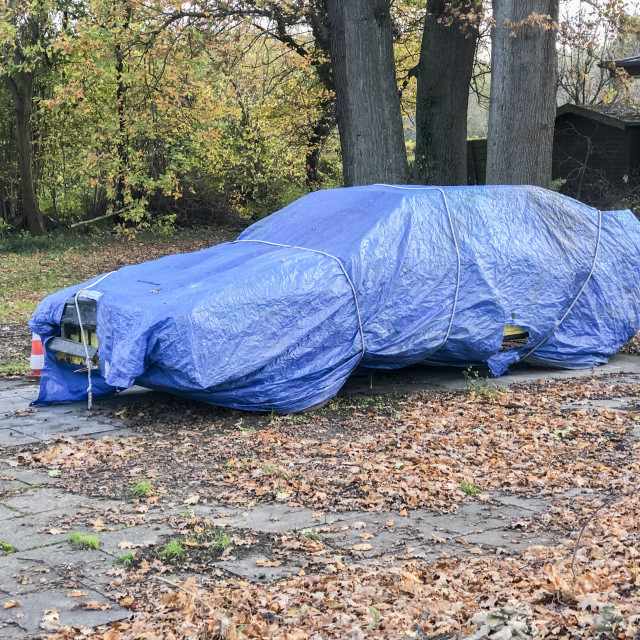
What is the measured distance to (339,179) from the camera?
29750 millimetres

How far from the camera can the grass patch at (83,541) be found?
471 centimetres

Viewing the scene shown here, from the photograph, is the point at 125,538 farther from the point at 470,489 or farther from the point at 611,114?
the point at 611,114

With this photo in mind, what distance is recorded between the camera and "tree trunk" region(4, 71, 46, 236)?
2345 centimetres

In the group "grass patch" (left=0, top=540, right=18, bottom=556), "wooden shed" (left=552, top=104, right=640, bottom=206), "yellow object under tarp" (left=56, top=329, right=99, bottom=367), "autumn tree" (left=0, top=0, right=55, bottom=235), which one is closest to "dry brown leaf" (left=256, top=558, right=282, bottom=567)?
"grass patch" (left=0, top=540, right=18, bottom=556)

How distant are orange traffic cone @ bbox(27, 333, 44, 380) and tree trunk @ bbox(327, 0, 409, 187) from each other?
6032 mm

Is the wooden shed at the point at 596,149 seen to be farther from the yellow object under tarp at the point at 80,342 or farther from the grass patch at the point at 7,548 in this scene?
the grass patch at the point at 7,548

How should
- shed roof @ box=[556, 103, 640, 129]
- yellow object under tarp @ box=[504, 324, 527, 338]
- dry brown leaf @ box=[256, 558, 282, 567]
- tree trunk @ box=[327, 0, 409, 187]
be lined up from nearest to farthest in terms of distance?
1. dry brown leaf @ box=[256, 558, 282, 567]
2. yellow object under tarp @ box=[504, 324, 527, 338]
3. tree trunk @ box=[327, 0, 409, 187]
4. shed roof @ box=[556, 103, 640, 129]

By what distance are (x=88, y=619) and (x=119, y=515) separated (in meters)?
1.41

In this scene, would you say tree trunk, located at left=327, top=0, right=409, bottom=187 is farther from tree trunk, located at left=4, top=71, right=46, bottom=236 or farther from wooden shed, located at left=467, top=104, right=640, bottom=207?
tree trunk, located at left=4, top=71, right=46, bottom=236

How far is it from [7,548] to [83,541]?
390 millimetres

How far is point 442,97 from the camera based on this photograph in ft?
50.2

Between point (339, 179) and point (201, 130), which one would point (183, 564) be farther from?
point (339, 179)

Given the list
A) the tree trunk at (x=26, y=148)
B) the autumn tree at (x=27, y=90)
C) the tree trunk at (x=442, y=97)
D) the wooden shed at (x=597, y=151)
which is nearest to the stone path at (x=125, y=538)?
the tree trunk at (x=442, y=97)

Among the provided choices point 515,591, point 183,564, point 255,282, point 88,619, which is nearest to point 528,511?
point 515,591
